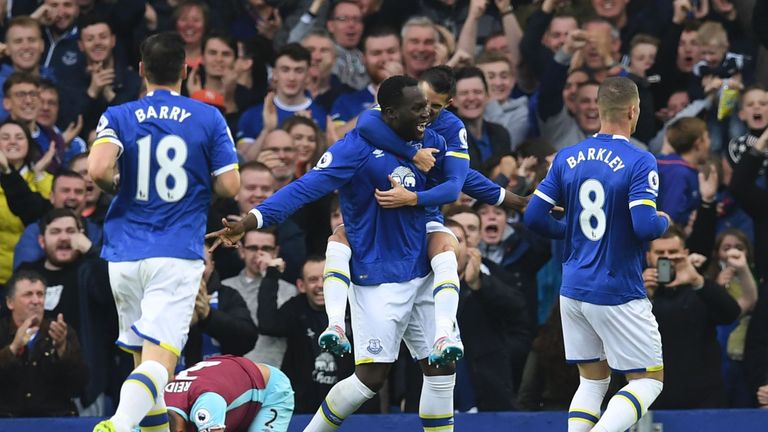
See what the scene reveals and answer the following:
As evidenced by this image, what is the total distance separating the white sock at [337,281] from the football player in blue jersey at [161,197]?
31.1 inches

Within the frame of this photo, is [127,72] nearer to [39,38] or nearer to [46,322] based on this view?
[39,38]

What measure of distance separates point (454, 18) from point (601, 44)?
7.22 ft

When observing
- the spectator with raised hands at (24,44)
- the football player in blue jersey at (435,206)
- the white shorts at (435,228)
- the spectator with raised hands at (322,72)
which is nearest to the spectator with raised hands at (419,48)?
the spectator with raised hands at (322,72)

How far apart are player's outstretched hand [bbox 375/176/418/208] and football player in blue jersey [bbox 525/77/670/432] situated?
86cm

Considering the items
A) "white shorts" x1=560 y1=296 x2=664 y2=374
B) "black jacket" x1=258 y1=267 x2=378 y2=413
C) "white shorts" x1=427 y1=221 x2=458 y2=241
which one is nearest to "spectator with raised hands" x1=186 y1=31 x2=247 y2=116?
"black jacket" x1=258 y1=267 x2=378 y2=413

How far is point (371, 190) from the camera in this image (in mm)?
10492

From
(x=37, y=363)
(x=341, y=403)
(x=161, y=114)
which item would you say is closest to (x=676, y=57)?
(x=341, y=403)

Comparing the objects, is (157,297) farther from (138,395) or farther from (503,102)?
(503,102)

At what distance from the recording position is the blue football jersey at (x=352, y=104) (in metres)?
15.8

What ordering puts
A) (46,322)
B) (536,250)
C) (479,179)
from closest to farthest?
(479,179), (46,322), (536,250)

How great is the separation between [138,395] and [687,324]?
4.73 meters

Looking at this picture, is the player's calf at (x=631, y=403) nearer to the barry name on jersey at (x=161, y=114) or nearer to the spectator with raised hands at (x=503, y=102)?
the barry name on jersey at (x=161, y=114)

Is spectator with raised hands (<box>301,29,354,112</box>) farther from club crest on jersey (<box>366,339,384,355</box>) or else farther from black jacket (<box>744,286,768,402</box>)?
club crest on jersey (<box>366,339,384,355</box>)

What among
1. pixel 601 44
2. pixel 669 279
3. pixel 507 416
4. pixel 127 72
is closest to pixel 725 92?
pixel 601 44
